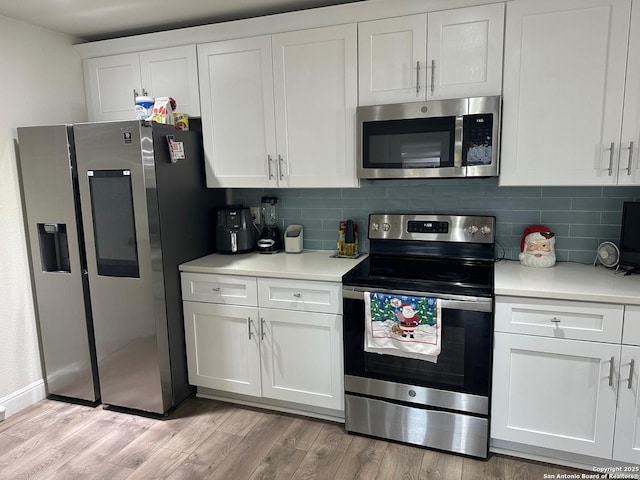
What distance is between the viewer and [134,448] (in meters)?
2.24

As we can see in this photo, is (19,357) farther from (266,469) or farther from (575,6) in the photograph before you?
(575,6)

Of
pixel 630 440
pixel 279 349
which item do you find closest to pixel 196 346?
pixel 279 349

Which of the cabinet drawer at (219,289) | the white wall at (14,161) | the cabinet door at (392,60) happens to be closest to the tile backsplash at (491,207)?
the cabinet door at (392,60)

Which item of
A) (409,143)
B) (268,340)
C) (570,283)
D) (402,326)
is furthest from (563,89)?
(268,340)

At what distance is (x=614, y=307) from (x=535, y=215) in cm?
71

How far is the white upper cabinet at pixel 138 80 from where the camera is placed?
2.62 metres

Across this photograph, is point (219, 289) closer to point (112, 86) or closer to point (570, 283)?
point (112, 86)

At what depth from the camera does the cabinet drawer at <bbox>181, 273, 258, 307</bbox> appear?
94.8 inches

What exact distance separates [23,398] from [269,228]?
1814 mm

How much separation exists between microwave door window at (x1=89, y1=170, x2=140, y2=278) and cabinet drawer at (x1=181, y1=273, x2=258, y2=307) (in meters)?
0.30

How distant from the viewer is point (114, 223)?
7.79 feet

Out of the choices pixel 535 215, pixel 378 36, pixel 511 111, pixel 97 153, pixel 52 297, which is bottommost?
pixel 52 297

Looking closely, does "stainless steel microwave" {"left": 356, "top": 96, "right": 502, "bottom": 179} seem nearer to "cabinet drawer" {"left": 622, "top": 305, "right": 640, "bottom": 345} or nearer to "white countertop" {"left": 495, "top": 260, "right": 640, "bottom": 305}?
"white countertop" {"left": 495, "top": 260, "right": 640, "bottom": 305}

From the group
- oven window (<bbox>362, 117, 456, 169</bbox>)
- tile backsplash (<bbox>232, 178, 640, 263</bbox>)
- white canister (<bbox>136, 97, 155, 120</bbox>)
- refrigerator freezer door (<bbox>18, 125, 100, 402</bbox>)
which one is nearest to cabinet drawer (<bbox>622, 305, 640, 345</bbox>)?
tile backsplash (<bbox>232, 178, 640, 263</bbox>)
